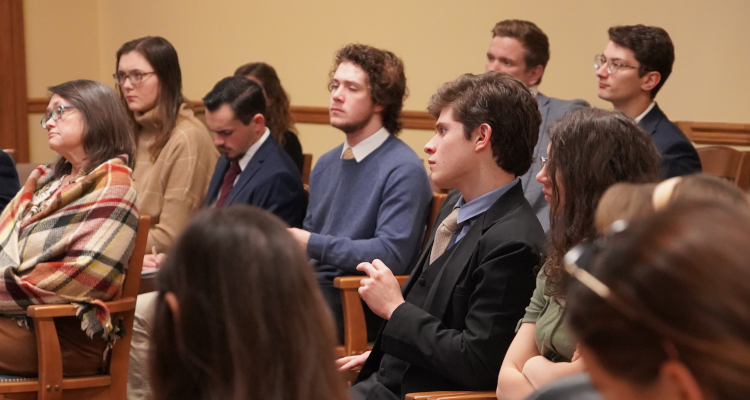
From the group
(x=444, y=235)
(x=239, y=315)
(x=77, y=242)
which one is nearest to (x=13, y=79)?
(x=77, y=242)

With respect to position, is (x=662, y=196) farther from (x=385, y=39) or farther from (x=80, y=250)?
(x=385, y=39)

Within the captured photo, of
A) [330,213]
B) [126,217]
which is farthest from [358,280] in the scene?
[126,217]

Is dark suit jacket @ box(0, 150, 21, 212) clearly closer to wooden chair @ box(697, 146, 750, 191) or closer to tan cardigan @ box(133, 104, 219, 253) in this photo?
tan cardigan @ box(133, 104, 219, 253)

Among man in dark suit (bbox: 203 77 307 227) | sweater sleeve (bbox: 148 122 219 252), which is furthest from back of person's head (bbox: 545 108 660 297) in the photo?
sweater sleeve (bbox: 148 122 219 252)

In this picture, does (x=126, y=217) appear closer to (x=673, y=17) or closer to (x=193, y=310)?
(x=193, y=310)

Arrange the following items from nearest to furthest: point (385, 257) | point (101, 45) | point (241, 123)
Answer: point (385, 257) → point (241, 123) → point (101, 45)

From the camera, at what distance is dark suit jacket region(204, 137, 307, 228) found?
3.20 m

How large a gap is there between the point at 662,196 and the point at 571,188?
0.88 meters

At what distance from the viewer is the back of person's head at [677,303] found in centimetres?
61

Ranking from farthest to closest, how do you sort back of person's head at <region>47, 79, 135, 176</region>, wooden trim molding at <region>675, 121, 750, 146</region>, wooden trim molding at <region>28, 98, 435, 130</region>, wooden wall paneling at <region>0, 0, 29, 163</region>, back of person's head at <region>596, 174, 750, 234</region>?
wooden wall paneling at <region>0, 0, 29, 163</region> < wooden trim molding at <region>28, 98, 435, 130</region> < wooden trim molding at <region>675, 121, 750, 146</region> < back of person's head at <region>47, 79, 135, 176</region> < back of person's head at <region>596, 174, 750, 234</region>

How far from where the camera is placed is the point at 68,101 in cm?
269

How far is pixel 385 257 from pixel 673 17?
2.27 m

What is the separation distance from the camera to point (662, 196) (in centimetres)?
77

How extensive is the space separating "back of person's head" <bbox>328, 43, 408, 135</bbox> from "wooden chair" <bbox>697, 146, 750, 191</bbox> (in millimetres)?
1421
